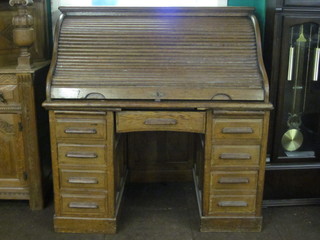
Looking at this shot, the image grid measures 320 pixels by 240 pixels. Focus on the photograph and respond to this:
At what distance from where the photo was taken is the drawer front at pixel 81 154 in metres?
2.55

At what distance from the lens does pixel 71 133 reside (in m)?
2.52

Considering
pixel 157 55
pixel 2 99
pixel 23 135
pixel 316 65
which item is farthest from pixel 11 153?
pixel 316 65

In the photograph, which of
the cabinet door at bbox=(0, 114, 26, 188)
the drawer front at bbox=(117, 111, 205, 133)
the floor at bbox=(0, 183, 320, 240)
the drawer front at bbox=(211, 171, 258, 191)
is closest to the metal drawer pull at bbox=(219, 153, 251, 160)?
the drawer front at bbox=(211, 171, 258, 191)

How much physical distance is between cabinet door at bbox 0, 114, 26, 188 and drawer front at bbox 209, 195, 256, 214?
4.59ft

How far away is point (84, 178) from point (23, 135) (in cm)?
60

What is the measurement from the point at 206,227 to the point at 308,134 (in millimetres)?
1051

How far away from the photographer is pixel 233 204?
8.71 ft

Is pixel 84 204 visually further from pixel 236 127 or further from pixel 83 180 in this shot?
pixel 236 127

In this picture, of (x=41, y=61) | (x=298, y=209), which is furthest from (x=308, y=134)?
(x=41, y=61)

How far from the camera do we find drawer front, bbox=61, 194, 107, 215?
104 inches

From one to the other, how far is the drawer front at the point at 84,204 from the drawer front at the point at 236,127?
869 mm

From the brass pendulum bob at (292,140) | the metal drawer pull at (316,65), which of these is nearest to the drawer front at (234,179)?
the brass pendulum bob at (292,140)

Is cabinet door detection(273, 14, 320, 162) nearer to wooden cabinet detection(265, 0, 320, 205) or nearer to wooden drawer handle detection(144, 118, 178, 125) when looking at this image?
wooden cabinet detection(265, 0, 320, 205)

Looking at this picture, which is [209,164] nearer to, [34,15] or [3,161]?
[3,161]
